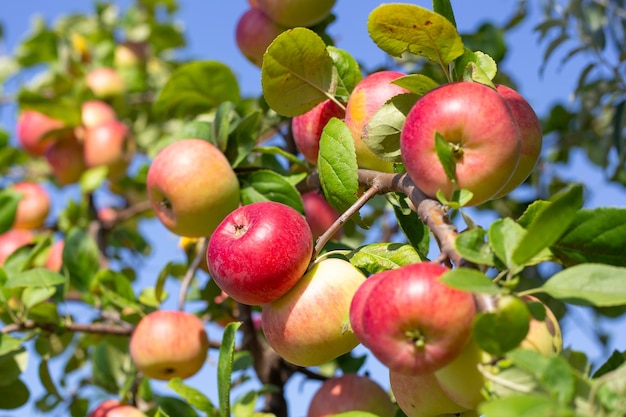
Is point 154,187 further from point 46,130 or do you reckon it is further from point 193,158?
point 46,130

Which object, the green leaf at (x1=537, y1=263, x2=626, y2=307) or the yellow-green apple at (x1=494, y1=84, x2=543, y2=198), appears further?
the yellow-green apple at (x1=494, y1=84, x2=543, y2=198)

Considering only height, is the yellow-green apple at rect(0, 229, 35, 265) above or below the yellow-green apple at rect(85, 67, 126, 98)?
below

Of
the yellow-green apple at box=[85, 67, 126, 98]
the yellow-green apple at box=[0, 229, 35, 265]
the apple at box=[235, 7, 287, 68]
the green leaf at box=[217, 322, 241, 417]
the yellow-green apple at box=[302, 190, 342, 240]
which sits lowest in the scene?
the yellow-green apple at box=[0, 229, 35, 265]

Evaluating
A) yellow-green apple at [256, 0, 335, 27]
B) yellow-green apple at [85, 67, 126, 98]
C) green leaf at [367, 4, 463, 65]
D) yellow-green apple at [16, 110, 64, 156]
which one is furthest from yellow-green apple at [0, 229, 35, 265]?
green leaf at [367, 4, 463, 65]

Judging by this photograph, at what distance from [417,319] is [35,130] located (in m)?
2.17

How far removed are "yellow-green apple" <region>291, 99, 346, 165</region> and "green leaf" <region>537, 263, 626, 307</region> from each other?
562mm

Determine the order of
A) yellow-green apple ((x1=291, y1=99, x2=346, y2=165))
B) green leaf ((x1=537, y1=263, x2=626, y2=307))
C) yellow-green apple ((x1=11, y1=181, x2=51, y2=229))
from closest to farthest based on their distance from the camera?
green leaf ((x1=537, y1=263, x2=626, y2=307)) → yellow-green apple ((x1=291, y1=99, x2=346, y2=165)) → yellow-green apple ((x1=11, y1=181, x2=51, y2=229))

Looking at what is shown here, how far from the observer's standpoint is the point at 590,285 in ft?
2.22

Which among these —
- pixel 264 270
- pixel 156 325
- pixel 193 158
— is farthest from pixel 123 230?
pixel 264 270

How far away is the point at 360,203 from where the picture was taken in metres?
Answer: 0.91

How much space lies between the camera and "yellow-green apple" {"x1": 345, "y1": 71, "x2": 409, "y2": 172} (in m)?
1.04

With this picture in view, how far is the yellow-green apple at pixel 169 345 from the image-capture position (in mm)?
1413

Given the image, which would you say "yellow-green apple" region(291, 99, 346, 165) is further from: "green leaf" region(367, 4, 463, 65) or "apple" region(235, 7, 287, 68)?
"apple" region(235, 7, 287, 68)

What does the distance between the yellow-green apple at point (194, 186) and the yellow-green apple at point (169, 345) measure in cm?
25
